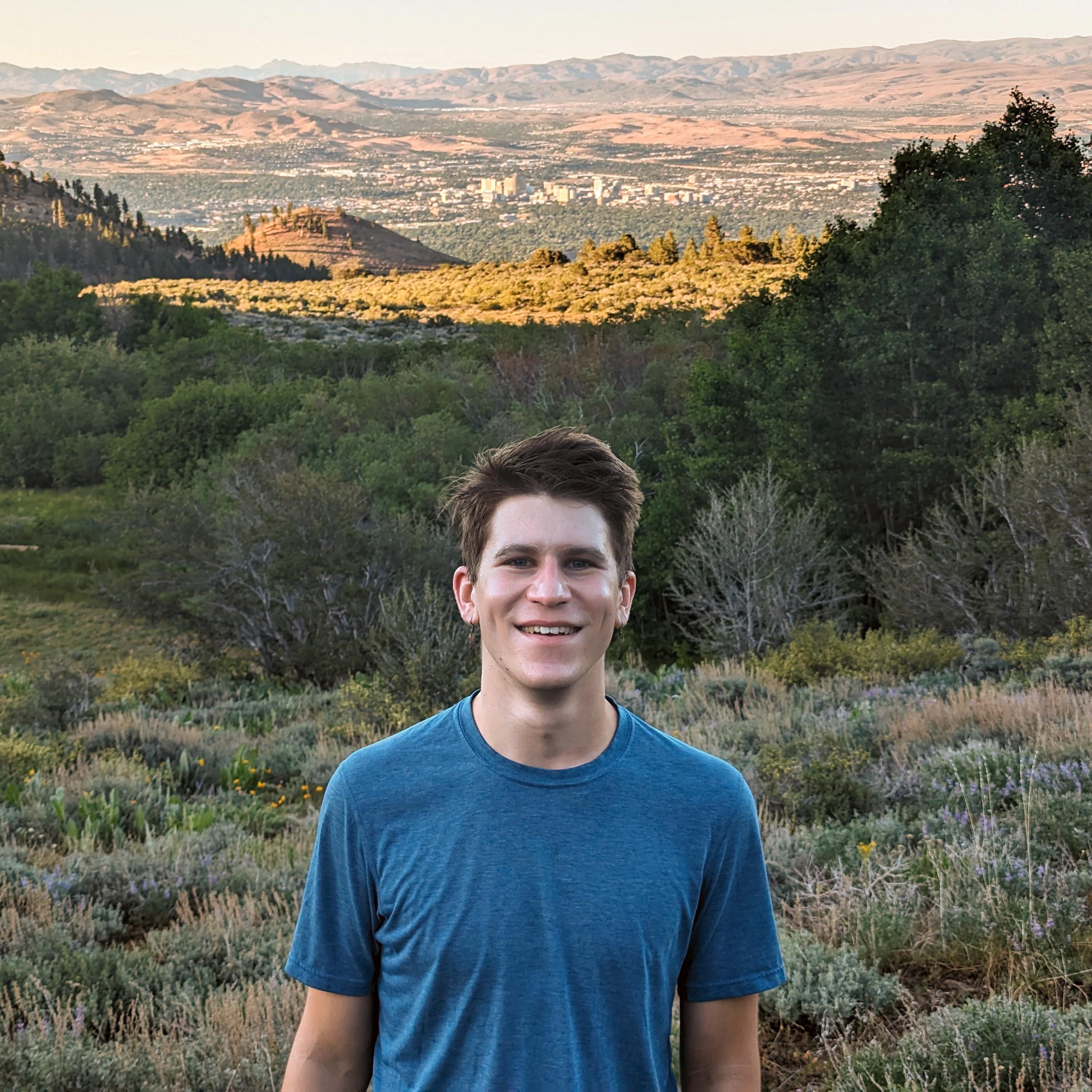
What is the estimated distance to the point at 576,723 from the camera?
1942mm

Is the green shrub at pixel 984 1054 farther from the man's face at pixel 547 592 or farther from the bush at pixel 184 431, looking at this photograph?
the bush at pixel 184 431

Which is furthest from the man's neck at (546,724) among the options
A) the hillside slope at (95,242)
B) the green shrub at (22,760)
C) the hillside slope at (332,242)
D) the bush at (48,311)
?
the hillside slope at (332,242)

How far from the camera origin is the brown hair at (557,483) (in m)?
2.02

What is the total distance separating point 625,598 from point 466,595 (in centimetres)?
32

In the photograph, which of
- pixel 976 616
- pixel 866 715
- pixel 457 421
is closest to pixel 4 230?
pixel 457 421

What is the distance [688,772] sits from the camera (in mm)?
1982

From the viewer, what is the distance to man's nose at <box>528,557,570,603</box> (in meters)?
1.93

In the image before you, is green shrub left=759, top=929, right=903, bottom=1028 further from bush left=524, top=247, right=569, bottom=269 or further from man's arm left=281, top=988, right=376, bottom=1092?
bush left=524, top=247, right=569, bottom=269

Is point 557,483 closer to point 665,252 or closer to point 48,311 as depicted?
point 48,311

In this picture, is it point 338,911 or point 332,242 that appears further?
point 332,242

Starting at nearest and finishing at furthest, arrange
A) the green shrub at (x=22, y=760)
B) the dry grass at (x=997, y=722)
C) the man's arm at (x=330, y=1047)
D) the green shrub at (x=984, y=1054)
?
the man's arm at (x=330, y=1047)
the green shrub at (x=984, y=1054)
the dry grass at (x=997, y=722)
the green shrub at (x=22, y=760)

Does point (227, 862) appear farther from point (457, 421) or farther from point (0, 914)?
point (457, 421)

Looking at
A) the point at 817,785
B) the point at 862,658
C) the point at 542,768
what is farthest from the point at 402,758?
the point at 862,658

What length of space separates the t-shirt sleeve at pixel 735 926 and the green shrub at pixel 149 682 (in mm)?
15897
